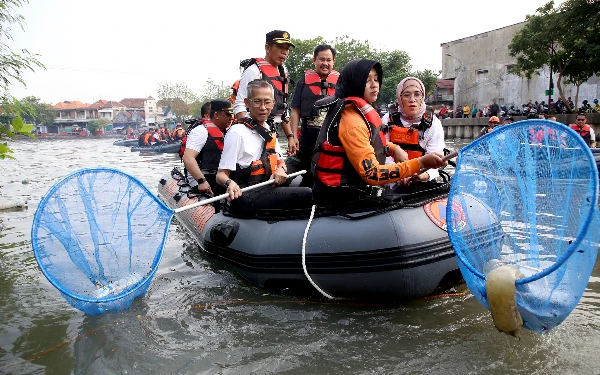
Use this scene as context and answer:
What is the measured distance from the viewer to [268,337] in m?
3.73

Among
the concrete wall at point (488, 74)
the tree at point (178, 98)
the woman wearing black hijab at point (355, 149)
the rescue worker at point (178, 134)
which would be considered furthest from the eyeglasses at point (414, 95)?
the tree at point (178, 98)

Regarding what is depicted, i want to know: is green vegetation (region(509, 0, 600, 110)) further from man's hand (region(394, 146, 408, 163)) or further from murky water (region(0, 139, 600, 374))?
murky water (region(0, 139, 600, 374))

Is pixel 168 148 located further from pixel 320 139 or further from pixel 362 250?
pixel 362 250

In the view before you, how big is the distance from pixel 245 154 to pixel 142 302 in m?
1.67

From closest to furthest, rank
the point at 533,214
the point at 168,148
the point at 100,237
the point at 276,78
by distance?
1. the point at 533,214
2. the point at 100,237
3. the point at 276,78
4. the point at 168,148

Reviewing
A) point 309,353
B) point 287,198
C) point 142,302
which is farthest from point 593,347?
point 142,302

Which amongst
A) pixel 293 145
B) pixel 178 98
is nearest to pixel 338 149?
pixel 293 145

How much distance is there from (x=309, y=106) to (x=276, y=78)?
23.1 inches

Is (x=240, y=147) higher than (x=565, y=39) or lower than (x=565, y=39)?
lower

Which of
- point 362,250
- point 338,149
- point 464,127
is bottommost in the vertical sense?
point 362,250

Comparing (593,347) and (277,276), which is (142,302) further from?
(593,347)

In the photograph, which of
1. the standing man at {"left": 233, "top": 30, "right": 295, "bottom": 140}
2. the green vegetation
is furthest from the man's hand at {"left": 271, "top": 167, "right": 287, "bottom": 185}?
the green vegetation

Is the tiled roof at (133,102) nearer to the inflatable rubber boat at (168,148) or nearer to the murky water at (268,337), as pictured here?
the inflatable rubber boat at (168,148)

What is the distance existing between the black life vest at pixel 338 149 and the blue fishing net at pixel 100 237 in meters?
1.43
